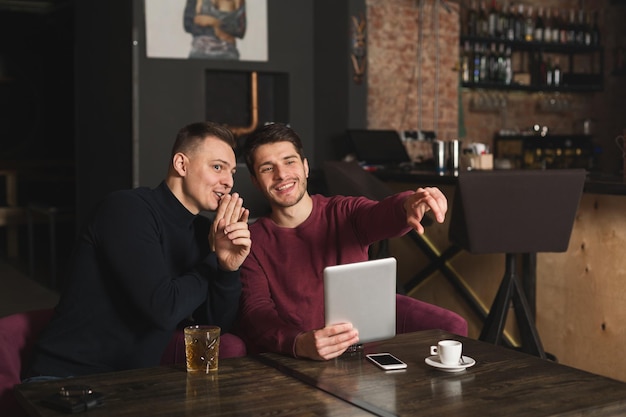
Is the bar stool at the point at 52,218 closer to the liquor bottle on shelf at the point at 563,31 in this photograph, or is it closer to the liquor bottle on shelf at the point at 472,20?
the liquor bottle on shelf at the point at 472,20

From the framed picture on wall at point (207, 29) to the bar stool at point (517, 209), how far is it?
3287 mm

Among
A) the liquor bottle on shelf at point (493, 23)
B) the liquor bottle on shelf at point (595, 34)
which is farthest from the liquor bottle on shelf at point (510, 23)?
the liquor bottle on shelf at point (595, 34)

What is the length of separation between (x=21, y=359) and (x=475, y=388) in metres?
1.35

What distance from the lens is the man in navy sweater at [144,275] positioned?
2342mm

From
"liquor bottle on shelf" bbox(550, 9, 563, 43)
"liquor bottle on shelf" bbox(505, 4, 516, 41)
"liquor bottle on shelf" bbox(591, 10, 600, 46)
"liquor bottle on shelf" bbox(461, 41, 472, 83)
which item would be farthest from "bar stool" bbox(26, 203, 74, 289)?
"liquor bottle on shelf" bbox(591, 10, 600, 46)

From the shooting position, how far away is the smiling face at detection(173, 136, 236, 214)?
2611mm

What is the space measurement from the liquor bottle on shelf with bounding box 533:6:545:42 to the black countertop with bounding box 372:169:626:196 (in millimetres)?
4715

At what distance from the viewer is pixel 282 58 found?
22.7 ft

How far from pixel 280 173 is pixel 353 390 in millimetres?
977

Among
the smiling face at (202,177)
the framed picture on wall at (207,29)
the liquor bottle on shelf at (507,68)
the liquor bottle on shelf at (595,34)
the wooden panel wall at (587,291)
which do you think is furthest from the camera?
the liquor bottle on shelf at (595,34)

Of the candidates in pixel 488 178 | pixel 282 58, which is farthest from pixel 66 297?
pixel 282 58

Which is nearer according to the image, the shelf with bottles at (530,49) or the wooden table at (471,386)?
the wooden table at (471,386)

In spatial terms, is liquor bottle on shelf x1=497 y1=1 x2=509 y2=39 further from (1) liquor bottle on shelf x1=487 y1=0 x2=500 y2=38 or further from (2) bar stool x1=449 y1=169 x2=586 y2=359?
(2) bar stool x1=449 y1=169 x2=586 y2=359

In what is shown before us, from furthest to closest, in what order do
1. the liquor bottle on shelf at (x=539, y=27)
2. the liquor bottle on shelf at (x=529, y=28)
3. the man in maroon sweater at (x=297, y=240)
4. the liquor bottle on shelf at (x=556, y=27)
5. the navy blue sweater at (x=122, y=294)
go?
the liquor bottle on shelf at (x=556, y=27) → the liquor bottle on shelf at (x=539, y=27) → the liquor bottle on shelf at (x=529, y=28) → the man in maroon sweater at (x=297, y=240) → the navy blue sweater at (x=122, y=294)
